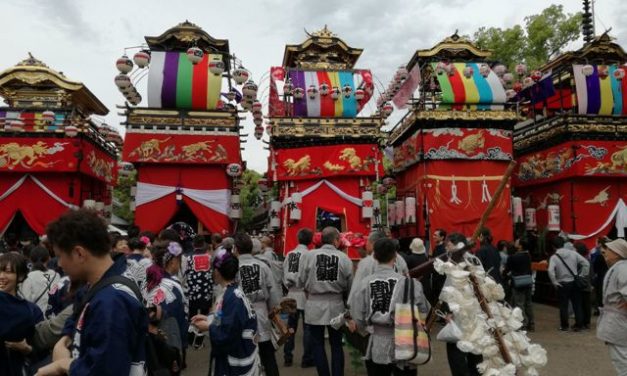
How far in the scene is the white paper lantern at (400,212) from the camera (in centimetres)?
1836

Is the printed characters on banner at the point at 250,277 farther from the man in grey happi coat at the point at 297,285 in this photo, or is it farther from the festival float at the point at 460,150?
the festival float at the point at 460,150

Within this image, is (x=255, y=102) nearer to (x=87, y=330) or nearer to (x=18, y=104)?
(x=18, y=104)

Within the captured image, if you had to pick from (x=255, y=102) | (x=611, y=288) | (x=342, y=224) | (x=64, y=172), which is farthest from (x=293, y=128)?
(x=611, y=288)

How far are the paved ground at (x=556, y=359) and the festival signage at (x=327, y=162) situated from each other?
786 centimetres

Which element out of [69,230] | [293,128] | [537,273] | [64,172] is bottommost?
[537,273]

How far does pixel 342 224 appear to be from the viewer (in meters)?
17.2

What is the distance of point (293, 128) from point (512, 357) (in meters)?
15.0

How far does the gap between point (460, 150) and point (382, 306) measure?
43.5 ft

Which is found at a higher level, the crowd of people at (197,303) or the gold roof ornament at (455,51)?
the gold roof ornament at (455,51)

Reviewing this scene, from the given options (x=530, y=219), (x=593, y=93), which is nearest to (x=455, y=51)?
(x=593, y=93)

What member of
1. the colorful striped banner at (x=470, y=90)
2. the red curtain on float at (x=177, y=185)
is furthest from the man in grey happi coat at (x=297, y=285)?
the colorful striped banner at (x=470, y=90)

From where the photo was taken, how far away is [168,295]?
4.86m

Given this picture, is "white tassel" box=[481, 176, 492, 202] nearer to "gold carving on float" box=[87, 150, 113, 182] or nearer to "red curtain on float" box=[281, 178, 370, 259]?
"red curtain on float" box=[281, 178, 370, 259]

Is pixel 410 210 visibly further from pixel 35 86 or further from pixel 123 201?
pixel 123 201
